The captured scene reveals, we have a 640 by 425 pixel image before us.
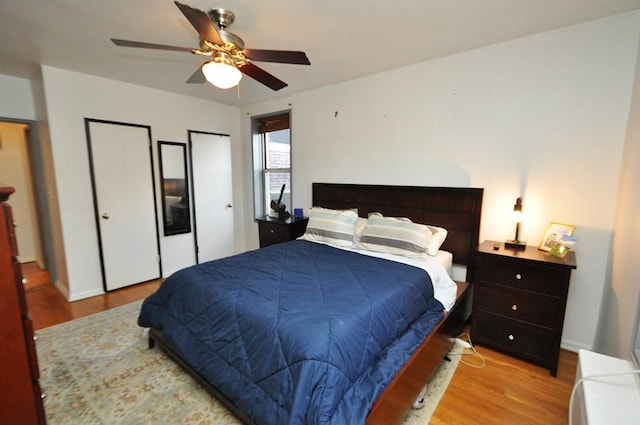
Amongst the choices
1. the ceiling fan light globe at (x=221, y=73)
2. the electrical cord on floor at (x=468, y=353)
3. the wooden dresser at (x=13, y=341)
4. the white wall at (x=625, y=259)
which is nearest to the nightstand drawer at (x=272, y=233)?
the ceiling fan light globe at (x=221, y=73)

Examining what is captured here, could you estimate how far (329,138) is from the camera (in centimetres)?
347

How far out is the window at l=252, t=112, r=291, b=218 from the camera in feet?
13.9

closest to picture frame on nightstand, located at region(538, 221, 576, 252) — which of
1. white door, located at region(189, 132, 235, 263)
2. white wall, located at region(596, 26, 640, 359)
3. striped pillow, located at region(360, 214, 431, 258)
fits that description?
white wall, located at region(596, 26, 640, 359)

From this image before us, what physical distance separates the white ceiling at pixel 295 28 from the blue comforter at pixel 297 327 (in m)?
1.79

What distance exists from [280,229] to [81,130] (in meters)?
2.43

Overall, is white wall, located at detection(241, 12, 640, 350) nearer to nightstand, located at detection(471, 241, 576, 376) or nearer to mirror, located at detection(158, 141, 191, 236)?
nightstand, located at detection(471, 241, 576, 376)

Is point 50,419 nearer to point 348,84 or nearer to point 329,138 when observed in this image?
point 329,138

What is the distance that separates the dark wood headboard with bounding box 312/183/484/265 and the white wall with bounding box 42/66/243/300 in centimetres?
263

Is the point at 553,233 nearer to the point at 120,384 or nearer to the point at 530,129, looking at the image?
the point at 530,129

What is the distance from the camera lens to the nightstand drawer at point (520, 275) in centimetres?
194

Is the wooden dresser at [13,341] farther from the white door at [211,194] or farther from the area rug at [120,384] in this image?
the white door at [211,194]

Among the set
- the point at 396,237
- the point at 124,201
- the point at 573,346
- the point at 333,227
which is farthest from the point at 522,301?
the point at 124,201

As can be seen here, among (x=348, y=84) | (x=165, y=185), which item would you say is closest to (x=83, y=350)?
(x=165, y=185)

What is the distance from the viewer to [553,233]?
2.18 metres
